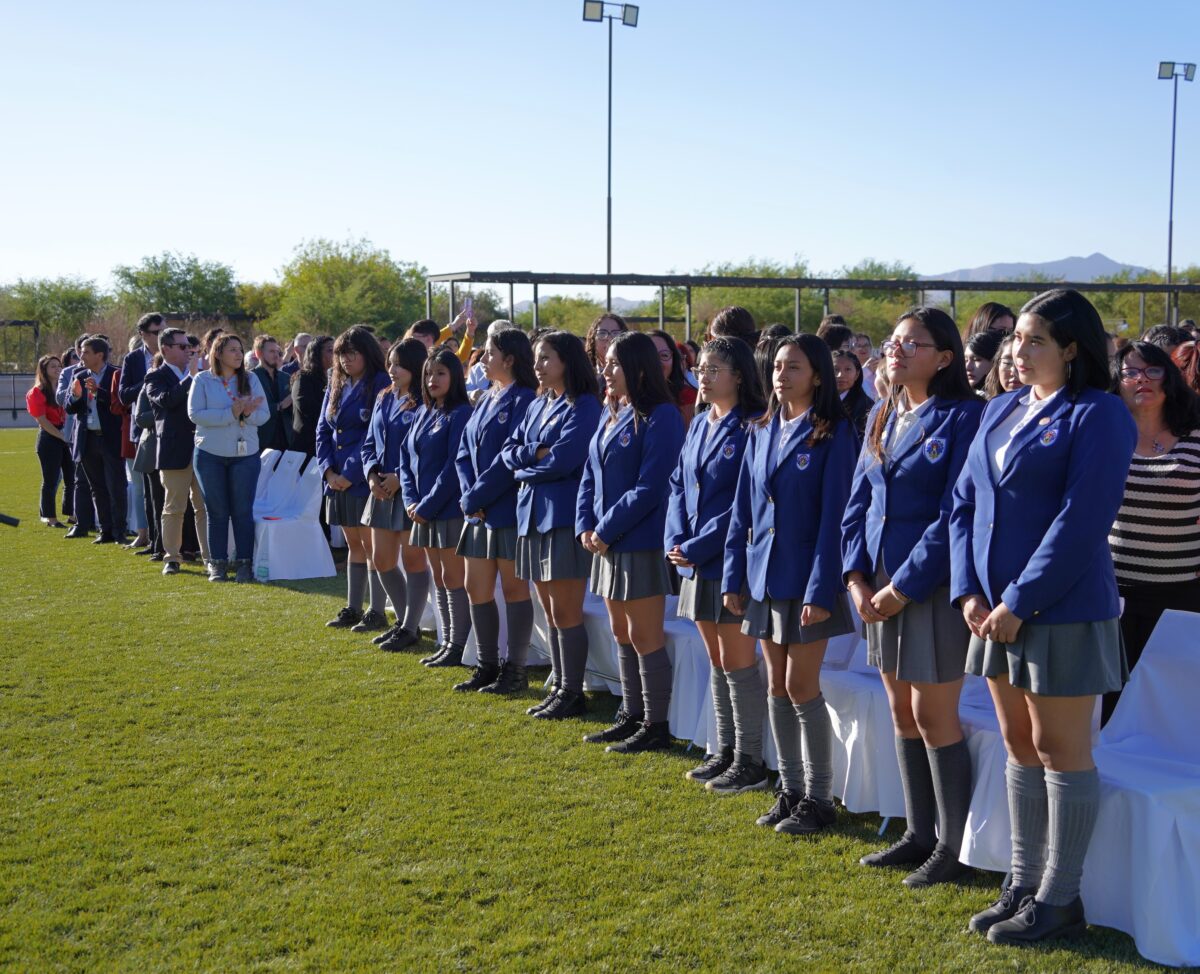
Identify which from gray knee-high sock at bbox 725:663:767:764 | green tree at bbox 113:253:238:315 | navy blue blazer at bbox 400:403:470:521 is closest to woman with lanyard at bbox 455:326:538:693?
navy blue blazer at bbox 400:403:470:521

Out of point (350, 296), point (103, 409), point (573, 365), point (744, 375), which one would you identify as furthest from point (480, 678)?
point (350, 296)

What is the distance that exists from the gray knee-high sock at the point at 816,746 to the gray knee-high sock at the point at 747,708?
16.5 inches

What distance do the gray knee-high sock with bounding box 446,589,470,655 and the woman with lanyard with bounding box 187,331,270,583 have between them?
354cm

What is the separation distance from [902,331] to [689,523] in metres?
1.39

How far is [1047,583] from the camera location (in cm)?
342

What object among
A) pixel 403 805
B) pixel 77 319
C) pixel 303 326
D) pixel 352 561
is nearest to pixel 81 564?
pixel 352 561

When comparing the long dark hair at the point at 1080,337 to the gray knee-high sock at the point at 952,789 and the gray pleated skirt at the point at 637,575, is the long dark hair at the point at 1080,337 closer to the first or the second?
the gray knee-high sock at the point at 952,789

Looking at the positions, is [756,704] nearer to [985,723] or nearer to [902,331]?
[985,723]

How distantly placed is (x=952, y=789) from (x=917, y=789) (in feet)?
0.55

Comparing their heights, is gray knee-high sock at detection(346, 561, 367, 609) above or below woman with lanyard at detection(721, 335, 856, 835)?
below

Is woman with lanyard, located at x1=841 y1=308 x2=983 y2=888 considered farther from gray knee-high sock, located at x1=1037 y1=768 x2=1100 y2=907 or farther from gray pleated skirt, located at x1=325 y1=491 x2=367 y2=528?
gray pleated skirt, located at x1=325 y1=491 x2=367 y2=528

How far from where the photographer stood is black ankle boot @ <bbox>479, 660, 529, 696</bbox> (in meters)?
6.60

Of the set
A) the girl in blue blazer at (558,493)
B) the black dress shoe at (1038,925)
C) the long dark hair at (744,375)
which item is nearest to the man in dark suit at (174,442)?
the girl in blue blazer at (558,493)

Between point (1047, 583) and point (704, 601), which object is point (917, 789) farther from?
point (704, 601)
